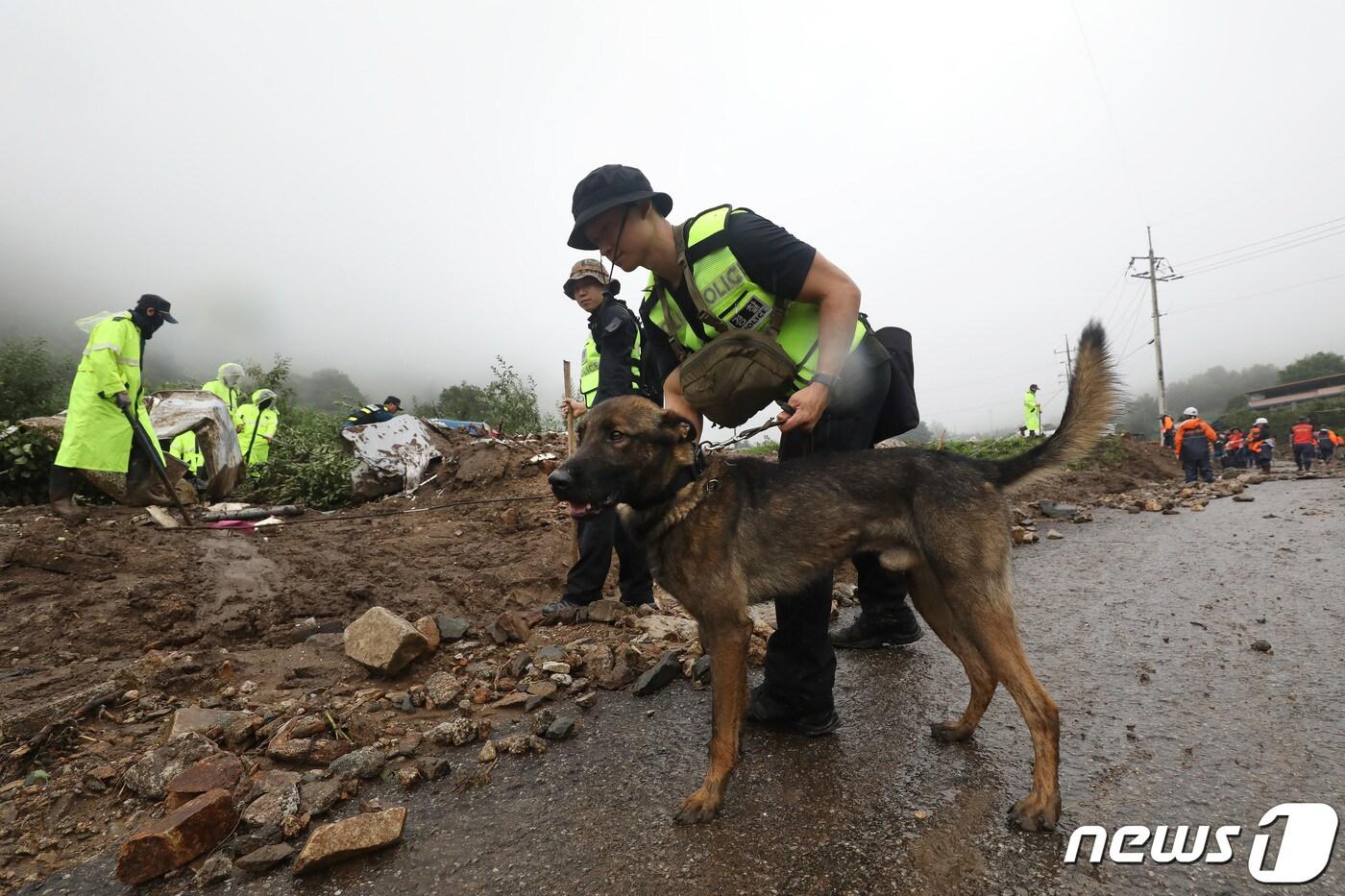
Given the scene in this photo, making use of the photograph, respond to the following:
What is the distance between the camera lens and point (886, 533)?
2676 mm

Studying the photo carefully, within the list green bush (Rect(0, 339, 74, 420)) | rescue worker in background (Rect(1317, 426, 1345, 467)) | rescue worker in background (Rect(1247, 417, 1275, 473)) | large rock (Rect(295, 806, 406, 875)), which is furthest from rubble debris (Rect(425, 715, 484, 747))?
rescue worker in background (Rect(1317, 426, 1345, 467))

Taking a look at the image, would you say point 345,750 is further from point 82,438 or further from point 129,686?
point 82,438

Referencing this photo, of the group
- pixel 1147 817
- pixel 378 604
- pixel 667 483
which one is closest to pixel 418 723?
pixel 667 483

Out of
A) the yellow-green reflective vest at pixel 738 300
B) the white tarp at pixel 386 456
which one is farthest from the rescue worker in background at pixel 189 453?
the yellow-green reflective vest at pixel 738 300

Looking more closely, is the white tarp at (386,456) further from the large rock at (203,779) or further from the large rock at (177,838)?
the large rock at (177,838)

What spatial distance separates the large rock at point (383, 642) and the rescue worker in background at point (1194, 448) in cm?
1858

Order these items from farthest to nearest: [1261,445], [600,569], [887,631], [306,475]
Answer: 1. [1261,445]
2. [306,475]
3. [600,569]
4. [887,631]

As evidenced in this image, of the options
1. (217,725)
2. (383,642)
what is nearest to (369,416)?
(383,642)

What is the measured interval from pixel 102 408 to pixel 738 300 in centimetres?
915

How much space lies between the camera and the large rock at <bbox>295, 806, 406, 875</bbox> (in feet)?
6.51

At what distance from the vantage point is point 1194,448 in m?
14.7

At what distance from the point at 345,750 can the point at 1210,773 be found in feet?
12.2

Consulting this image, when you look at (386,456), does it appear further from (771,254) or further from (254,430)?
(771,254)

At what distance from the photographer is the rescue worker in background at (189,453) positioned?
9.96m
